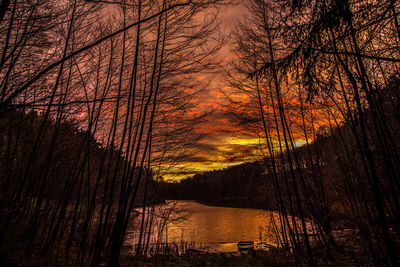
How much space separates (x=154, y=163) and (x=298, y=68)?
5.10m

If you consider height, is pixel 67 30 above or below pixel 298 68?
above

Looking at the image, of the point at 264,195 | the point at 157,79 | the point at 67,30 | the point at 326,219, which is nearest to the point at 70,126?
the point at 67,30

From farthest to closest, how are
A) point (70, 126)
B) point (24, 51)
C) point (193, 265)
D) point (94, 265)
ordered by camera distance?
point (193, 265) → point (70, 126) → point (94, 265) → point (24, 51)

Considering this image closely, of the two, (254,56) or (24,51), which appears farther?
(254,56)

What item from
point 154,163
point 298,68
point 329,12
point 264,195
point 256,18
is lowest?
point 264,195

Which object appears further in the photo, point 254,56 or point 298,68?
point 254,56

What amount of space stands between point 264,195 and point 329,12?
310 inches

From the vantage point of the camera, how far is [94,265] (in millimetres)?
3488

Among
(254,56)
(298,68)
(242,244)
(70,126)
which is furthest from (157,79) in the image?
(242,244)

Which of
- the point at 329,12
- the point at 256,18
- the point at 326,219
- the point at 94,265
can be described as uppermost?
the point at 256,18

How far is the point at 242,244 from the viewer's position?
33.2ft

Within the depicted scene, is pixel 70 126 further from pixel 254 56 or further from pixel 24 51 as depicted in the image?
pixel 254 56

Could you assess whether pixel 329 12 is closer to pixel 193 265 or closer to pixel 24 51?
pixel 24 51

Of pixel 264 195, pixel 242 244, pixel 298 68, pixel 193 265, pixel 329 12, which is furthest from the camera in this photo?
pixel 242 244
